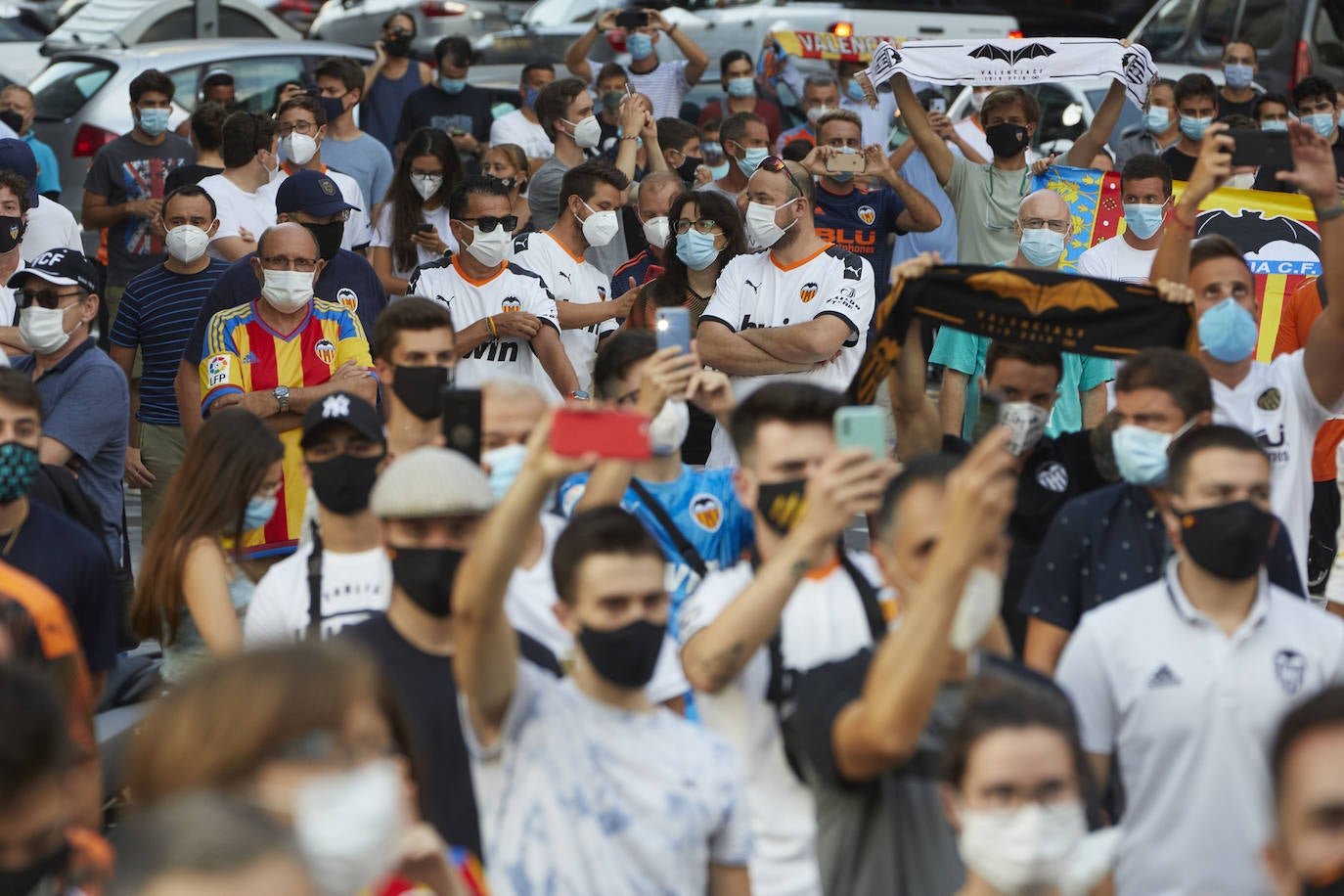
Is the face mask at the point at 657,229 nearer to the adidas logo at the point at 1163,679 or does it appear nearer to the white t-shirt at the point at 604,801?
the adidas logo at the point at 1163,679

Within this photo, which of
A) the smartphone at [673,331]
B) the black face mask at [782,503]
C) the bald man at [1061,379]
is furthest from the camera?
the bald man at [1061,379]

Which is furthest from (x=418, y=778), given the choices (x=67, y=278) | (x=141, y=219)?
(x=141, y=219)

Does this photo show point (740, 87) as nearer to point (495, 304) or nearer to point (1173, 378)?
point (495, 304)

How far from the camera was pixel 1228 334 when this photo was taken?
6598 mm

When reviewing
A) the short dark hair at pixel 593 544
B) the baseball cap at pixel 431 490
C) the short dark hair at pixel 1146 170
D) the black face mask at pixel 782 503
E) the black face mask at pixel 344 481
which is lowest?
the black face mask at pixel 344 481

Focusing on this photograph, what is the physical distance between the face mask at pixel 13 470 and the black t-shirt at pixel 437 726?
176 centimetres

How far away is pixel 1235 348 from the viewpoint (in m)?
6.60

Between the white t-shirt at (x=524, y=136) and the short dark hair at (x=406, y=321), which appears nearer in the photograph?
the short dark hair at (x=406, y=321)

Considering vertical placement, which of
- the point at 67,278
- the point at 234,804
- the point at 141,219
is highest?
the point at 234,804

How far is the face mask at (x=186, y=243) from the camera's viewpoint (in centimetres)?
920

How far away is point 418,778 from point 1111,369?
501 cm

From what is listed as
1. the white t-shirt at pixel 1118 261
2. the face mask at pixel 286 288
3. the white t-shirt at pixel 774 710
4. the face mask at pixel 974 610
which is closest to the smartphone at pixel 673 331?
the white t-shirt at pixel 774 710

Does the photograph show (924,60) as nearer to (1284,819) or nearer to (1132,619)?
(1132,619)

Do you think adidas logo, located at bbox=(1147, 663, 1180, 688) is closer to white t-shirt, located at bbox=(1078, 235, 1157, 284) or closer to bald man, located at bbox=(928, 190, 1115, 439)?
bald man, located at bbox=(928, 190, 1115, 439)
